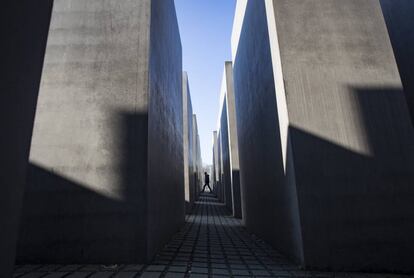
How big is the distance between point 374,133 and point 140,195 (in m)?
3.62

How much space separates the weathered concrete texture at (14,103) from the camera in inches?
55.0

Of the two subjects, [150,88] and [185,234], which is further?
[185,234]

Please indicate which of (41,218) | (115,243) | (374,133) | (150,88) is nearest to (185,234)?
(115,243)

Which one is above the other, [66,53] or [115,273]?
[66,53]

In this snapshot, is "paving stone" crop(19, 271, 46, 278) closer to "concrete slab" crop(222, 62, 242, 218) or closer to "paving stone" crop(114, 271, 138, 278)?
"paving stone" crop(114, 271, 138, 278)

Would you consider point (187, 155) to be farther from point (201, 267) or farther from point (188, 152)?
point (201, 267)

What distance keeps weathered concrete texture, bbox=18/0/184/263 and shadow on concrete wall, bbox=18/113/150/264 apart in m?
0.01

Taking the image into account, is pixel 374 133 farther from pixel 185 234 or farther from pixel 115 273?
pixel 185 234

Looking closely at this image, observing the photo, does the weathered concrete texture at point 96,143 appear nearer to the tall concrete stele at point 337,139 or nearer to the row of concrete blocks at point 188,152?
the tall concrete stele at point 337,139

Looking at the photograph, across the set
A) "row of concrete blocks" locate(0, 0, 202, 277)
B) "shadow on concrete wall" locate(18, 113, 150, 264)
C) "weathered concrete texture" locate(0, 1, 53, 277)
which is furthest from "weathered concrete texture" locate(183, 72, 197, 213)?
"weathered concrete texture" locate(0, 1, 53, 277)

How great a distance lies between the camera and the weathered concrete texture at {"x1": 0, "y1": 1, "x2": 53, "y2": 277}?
140cm

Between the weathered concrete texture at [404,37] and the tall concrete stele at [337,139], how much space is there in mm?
2241

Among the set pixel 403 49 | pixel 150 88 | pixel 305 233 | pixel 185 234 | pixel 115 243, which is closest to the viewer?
pixel 305 233

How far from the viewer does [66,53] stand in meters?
4.32
